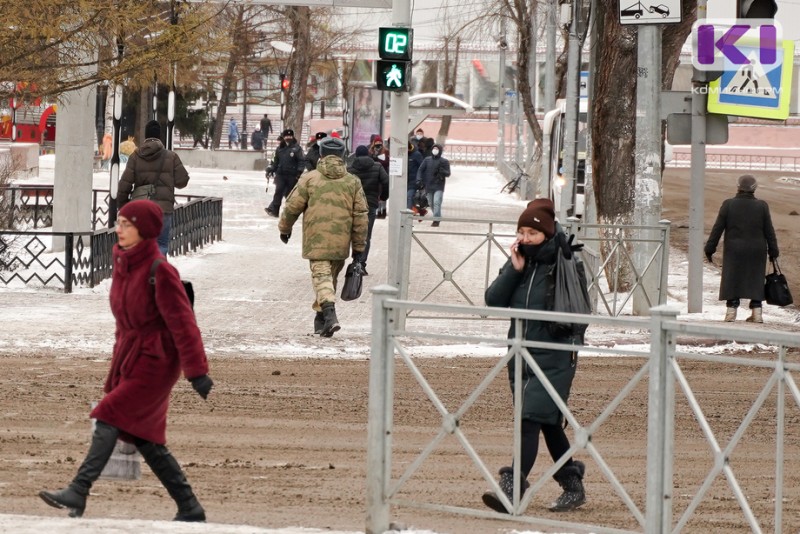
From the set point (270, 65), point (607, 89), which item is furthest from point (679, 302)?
point (270, 65)

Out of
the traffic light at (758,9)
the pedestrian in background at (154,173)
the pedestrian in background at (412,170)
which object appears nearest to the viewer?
the traffic light at (758,9)

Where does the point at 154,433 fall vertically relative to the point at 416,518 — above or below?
above

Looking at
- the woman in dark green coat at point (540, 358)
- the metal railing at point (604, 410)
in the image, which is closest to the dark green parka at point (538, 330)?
the woman in dark green coat at point (540, 358)

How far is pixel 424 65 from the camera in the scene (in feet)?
263

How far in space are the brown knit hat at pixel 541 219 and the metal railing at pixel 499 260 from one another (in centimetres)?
730

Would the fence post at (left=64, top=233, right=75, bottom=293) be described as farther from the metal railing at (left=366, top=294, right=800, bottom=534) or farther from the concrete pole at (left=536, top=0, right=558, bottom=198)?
the concrete pole at (left=536, top=0, right=558, bottom=198)

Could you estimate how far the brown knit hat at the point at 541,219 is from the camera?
6734 millimetres

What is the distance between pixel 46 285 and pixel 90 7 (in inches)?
138

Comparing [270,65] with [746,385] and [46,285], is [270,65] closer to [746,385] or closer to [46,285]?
[46,285]

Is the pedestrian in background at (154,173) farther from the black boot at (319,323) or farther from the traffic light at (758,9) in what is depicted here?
the traffic light at (758,9)

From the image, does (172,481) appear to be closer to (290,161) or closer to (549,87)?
(290,161)

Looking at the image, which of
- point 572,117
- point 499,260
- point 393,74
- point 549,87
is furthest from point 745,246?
point 549,87

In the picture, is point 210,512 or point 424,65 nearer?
point 210,512

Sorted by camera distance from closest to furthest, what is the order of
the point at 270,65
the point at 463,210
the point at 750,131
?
the point at 463,210
the point at 270,65
the point at 750,131
